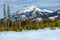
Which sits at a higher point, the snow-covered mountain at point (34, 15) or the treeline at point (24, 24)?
the snow-covered mountain at point (34, 15)

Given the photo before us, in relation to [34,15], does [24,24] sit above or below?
below

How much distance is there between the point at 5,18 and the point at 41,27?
131cm

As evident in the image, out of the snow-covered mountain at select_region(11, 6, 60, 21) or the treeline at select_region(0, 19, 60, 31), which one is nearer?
the snow-covered mountain at select_region(11, 6, 60, 21)

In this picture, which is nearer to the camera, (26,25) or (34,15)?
(26,25)

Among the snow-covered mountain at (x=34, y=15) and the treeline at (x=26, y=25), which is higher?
the snow-covered mountain at (x=34, y=15)

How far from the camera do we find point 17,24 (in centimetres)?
627

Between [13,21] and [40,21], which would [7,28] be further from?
[40,21]

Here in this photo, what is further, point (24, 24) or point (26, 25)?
point (24, 24)

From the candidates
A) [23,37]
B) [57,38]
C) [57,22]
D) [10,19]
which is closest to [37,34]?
[23,37]

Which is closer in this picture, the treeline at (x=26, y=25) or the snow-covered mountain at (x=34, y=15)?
the snow-covered mountain at (x=34, y=15)

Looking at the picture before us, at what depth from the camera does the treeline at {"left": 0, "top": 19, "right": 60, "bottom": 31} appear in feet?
19.7

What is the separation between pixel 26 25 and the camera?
6.07 meters

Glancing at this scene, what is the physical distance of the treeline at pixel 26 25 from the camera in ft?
19.7

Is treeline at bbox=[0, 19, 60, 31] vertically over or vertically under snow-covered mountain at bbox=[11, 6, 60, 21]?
under
